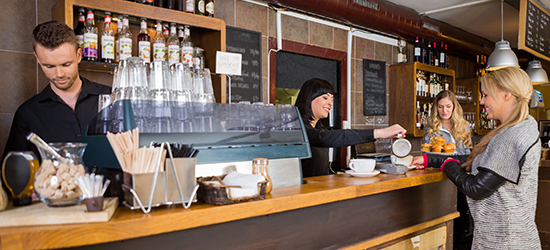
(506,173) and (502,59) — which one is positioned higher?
(502,59)

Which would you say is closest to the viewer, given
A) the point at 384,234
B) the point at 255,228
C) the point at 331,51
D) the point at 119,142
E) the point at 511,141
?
the point at 119,142

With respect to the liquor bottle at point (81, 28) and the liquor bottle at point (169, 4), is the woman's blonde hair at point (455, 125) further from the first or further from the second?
the liquor bottle at point (81, 28)

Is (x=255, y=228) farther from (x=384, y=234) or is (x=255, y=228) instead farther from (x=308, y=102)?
(x=308, y=102)

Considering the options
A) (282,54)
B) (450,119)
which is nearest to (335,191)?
(282,54)

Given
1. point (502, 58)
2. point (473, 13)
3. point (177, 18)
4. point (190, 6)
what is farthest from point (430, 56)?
point (177, 18)

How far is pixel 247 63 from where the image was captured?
356 centimetres

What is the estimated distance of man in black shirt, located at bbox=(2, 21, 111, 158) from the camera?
1.98 metres

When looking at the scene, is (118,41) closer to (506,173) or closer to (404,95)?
(506,173)

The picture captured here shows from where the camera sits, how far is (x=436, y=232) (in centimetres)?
242

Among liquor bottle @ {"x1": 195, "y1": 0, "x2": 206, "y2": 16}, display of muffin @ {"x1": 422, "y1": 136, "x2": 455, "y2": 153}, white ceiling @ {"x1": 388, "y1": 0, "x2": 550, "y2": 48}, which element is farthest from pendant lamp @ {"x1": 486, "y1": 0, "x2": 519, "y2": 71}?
liquor bottle @ {"x1": 195, "y1": 0, "x2": 206, "y2": 16}

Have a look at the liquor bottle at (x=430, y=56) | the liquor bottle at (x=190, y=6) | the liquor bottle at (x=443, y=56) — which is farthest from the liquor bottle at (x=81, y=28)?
the liquor bottle at (x=443, y=56)

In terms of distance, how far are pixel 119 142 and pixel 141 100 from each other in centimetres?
30

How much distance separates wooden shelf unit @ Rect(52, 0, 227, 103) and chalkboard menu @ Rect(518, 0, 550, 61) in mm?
3096

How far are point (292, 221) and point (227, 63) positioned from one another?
1.68 m
